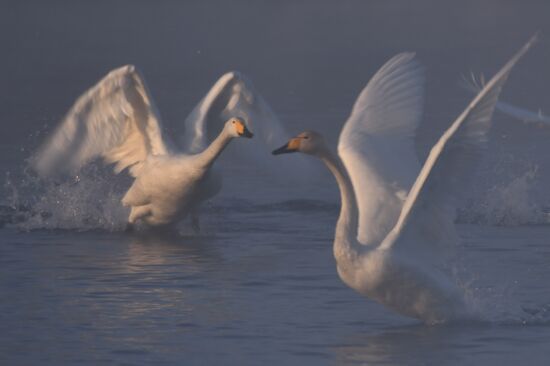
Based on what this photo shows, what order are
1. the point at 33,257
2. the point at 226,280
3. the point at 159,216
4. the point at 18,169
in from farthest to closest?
1. the point at 18,169
2. the point at 159,216
3. the point at 33,257
4. the point at 226,280

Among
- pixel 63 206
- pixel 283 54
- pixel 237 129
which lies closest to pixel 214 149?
pixel 237 129

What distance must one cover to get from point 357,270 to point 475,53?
20.2m

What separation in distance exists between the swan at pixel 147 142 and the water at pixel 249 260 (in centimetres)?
31

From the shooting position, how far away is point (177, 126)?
61.8 feet

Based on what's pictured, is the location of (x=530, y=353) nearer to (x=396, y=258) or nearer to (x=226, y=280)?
(x=396, y=258)

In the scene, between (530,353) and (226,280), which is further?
(226,280)

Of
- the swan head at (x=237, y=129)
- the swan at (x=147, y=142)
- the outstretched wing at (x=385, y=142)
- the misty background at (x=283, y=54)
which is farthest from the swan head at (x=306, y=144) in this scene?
the misty background at (x=283, y=54)

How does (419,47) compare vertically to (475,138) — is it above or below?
below

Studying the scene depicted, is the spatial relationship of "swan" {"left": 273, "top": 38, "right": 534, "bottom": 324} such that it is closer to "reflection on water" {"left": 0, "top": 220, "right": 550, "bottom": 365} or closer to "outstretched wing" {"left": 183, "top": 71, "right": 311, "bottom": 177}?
"reflection on water" {"left": 0, "top": 220, "right": 550, "bottom": 365}

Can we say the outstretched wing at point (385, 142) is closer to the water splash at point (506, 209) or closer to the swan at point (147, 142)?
the swan at point (147, 142)

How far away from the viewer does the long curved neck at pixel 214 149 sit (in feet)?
40.1

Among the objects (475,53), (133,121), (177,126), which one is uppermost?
(133,121)

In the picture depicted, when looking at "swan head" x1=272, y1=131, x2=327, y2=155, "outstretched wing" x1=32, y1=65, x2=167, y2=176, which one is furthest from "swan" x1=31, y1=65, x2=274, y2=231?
"swan head" x1=272, y1=131, x2=327, y2=155

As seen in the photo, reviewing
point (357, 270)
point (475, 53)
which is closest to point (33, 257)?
point (357, 270)
